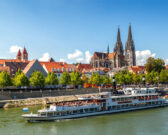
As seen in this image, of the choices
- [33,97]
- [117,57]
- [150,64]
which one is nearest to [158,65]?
[150,64]

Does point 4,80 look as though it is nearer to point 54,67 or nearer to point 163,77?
point 54,67

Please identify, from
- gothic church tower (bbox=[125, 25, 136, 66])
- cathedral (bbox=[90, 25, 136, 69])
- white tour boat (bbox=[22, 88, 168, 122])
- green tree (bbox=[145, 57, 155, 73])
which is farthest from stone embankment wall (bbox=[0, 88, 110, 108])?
gothic church tower (bbox=[125, 25, 136, 66])

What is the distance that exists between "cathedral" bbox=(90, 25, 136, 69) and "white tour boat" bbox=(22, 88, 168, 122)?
368 ft

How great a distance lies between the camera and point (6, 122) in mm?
32531

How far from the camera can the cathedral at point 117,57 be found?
162 m

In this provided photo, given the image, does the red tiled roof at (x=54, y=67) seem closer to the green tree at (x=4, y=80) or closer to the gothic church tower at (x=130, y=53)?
the green tree at (x=4, y=80)

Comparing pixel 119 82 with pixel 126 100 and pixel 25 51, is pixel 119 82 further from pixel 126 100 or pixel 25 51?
pixel 25 51

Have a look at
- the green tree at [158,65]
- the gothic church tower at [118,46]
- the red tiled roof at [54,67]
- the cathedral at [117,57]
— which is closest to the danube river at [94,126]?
the red tiled roof at [54,67]

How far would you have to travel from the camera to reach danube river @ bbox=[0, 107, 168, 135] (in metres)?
27.9

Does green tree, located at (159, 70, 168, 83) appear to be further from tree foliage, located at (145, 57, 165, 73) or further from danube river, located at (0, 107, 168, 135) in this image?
danube river, located at (0, 107, 168, 135)

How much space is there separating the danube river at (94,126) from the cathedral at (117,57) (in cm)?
12550

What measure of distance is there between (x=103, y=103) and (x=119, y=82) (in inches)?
2101

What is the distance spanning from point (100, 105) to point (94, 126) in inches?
335

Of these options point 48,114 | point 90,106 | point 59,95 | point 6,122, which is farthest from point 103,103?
point 59,95
